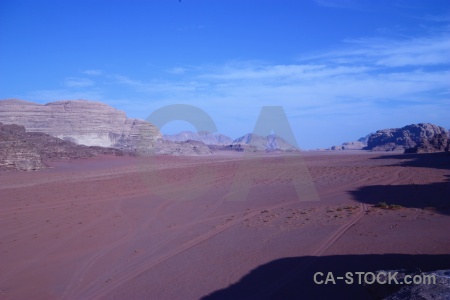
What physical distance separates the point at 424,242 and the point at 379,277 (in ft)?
13.3

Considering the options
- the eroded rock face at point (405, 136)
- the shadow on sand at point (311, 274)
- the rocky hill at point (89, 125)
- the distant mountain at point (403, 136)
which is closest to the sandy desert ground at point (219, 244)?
the shadow on sand at point (311, 274)

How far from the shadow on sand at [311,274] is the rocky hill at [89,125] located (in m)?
67.6

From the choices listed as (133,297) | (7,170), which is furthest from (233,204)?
(7,170)

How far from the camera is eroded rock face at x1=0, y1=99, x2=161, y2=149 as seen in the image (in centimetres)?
7494

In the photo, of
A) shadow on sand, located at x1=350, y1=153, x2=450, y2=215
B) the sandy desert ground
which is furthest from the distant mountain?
the sandy desert ground

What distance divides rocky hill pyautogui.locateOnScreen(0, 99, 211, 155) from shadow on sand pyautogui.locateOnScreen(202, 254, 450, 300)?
67.6m

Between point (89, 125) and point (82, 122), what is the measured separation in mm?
1484

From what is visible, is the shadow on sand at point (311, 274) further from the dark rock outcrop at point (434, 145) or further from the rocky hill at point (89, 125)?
the rocky hill at point (89, 125)

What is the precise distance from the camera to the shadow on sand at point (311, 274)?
6637 mm

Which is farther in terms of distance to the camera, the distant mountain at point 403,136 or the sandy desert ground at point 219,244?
the distant mountain at point 403,136

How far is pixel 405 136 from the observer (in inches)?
4131

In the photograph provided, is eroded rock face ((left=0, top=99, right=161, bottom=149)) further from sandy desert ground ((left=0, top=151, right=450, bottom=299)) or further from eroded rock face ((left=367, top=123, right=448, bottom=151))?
sandy desert ground ((left=0, top=151, right=450, bottom=299))

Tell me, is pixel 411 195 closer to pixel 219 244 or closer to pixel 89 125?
pixel 219 244

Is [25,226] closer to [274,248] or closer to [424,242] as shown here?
[274,248]
